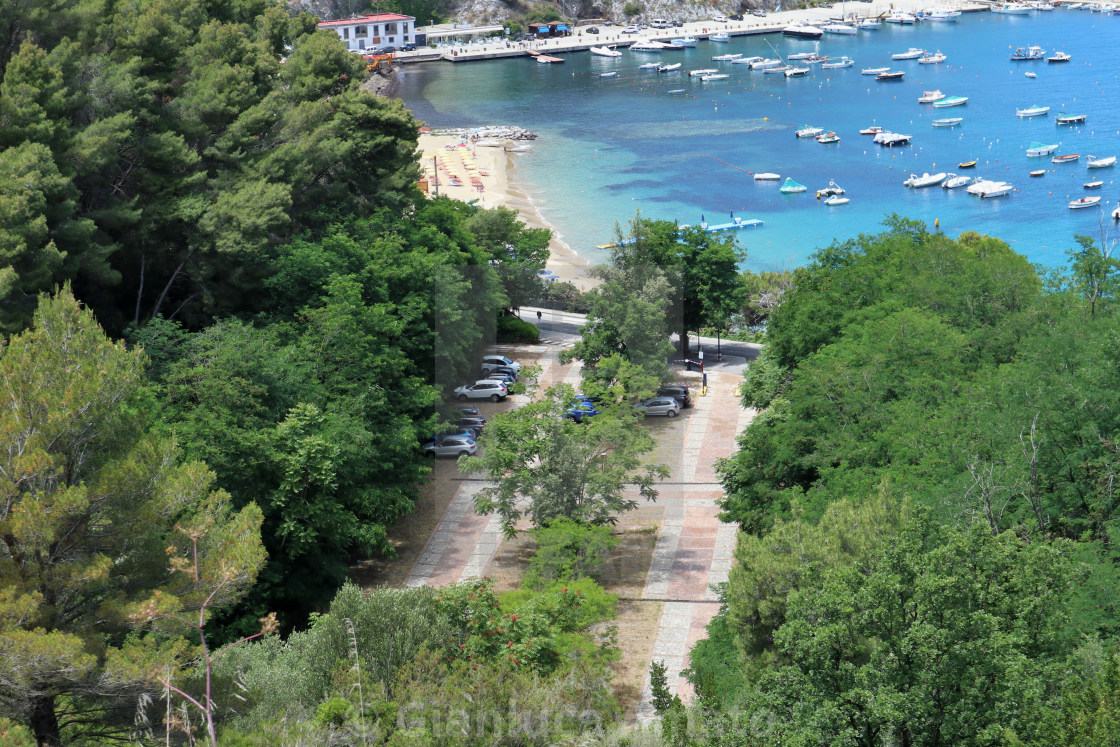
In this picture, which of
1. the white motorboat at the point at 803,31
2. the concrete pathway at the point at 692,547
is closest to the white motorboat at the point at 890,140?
the white motorboat at the point at 803,31

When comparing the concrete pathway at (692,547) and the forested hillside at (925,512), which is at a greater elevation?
the forested hillside at (925,512)

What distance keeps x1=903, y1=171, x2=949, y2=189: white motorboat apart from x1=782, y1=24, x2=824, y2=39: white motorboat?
65135 millimetres

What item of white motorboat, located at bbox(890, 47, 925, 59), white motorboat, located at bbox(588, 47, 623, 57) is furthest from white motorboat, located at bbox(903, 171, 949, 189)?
white motorboat, located at bbox(588, 47, 623, 57)

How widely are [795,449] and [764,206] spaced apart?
2172 inches

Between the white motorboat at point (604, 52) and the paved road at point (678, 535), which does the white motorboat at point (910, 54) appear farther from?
the paved road at point (678, 535)

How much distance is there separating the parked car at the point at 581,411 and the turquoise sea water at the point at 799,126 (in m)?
33.4

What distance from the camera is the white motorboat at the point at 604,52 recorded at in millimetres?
140000

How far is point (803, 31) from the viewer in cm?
14338

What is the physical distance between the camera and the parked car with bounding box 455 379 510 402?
42156mm

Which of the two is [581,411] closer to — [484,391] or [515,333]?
[484,391]

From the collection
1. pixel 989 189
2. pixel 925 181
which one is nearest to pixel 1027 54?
pixel 925 181

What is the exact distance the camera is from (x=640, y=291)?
4194 centimetres

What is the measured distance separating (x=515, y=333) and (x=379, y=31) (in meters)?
95.1

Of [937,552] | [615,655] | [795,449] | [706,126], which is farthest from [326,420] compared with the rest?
[706,126]
